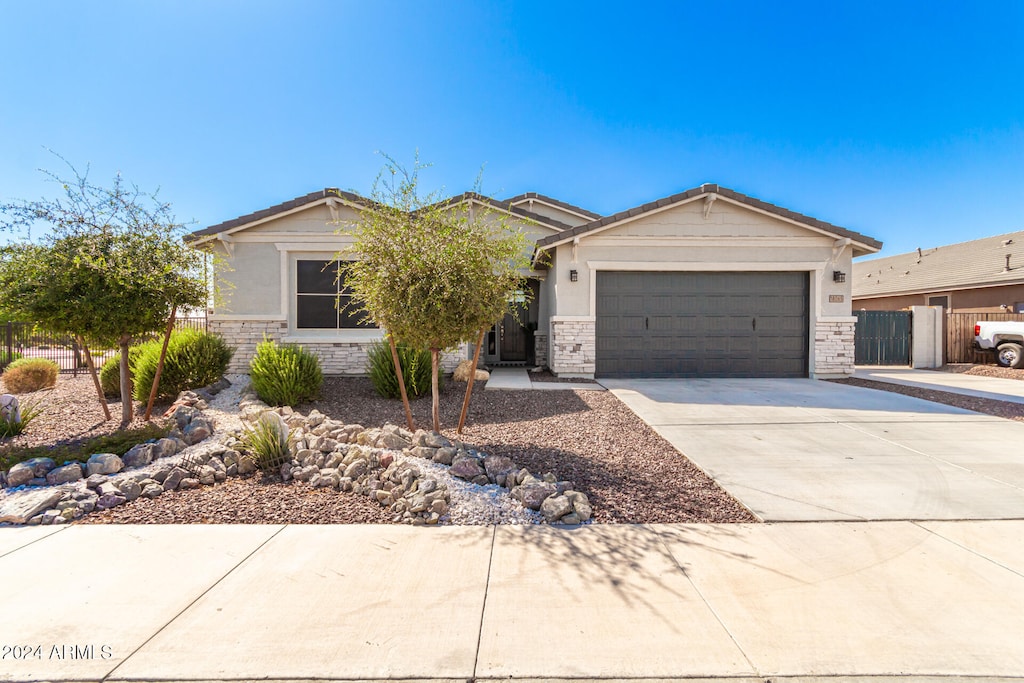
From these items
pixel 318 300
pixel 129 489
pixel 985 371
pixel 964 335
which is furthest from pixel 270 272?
pixel 964 335

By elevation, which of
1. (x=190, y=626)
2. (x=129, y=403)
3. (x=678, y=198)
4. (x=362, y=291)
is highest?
(x=678, y=198)

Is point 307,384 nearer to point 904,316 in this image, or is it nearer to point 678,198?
point 678,198

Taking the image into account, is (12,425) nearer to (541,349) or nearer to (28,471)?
(28,471)

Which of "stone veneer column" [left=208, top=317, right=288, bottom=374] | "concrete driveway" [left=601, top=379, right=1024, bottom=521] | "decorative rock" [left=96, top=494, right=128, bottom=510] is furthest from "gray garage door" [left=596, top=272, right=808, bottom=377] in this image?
"decorative rock" [left=96, top=494, right=128, bottom=510]

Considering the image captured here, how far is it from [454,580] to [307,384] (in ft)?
20.2

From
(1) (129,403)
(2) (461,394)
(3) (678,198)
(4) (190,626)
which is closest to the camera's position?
(4) (190,626)

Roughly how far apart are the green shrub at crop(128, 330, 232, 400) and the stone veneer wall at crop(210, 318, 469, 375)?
7.04 feet

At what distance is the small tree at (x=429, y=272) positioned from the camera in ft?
16.9

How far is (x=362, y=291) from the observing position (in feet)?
18.0

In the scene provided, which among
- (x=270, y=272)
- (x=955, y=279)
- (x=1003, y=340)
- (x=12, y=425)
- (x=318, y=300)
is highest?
(x=955, y=279)

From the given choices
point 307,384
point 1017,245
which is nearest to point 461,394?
point 307,384

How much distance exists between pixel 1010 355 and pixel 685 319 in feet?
34.0

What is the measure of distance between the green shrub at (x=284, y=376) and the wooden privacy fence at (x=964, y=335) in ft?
59.6

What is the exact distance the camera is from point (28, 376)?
976 cm
